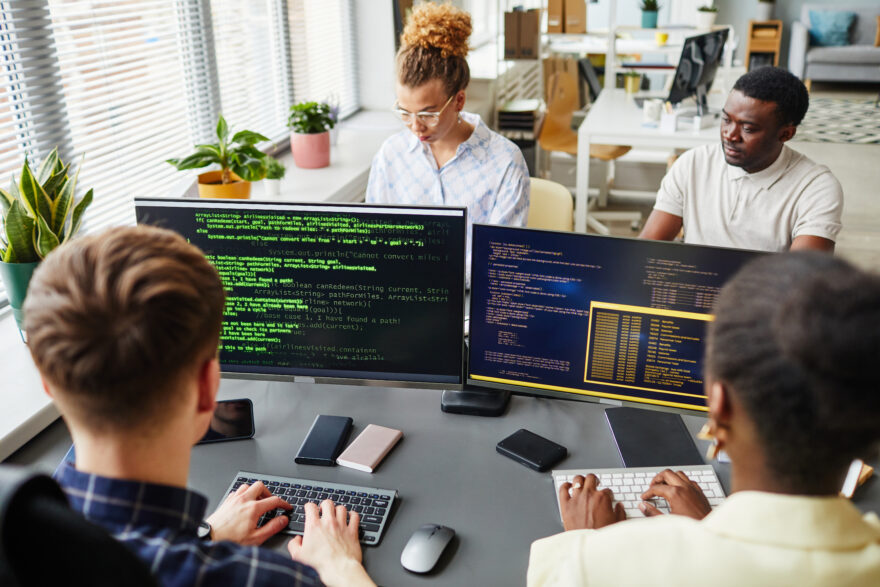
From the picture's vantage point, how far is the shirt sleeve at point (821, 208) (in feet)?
6.84

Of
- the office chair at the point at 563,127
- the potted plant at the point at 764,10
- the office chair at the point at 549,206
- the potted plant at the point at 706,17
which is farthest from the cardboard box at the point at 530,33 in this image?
the potted plant at the point at 764,10

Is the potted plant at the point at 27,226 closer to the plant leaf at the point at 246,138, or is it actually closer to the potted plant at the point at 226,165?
the potted plant at the point at 226,165

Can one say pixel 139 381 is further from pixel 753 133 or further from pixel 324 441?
pixel 753 133

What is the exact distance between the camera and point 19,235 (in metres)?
1.59

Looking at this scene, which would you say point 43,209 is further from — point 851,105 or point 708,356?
point 851,105

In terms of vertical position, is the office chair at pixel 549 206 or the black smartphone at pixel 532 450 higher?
the office chair at pixel 549 206

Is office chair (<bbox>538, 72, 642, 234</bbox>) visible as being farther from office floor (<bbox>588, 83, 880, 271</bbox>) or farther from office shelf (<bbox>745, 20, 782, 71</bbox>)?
office shelf (<bbox>745, 20, 782, 71</bbox>)

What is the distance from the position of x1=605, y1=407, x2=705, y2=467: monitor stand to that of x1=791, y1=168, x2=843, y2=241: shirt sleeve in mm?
914

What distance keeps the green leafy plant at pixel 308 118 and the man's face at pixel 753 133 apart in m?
1.71

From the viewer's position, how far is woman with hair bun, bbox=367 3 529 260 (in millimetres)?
2240

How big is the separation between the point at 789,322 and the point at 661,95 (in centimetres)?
427

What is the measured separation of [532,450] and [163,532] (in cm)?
75

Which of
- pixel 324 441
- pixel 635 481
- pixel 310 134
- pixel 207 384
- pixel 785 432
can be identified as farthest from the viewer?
pixel 310 134

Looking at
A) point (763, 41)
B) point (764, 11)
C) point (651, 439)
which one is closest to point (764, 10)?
point (764, 11)
